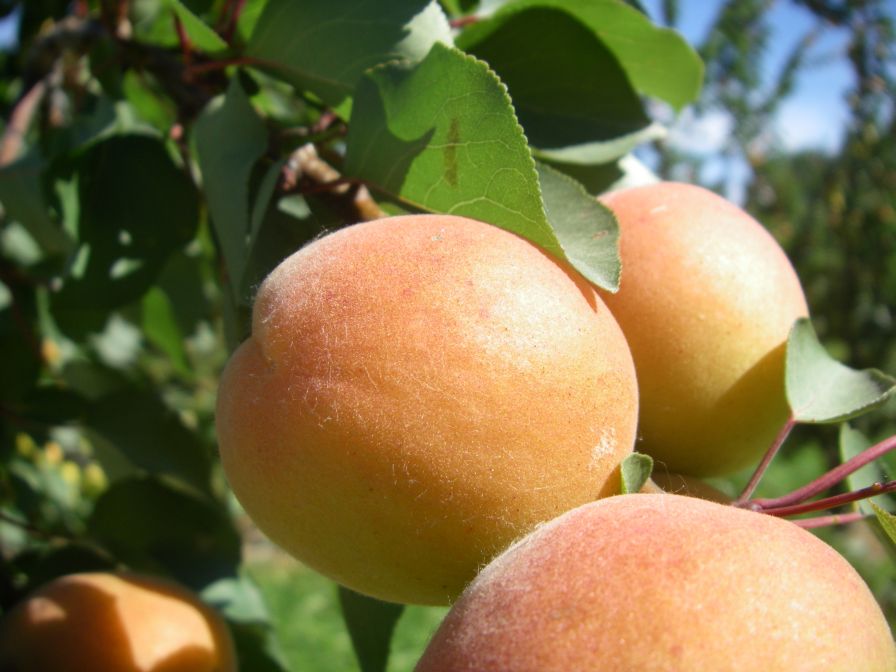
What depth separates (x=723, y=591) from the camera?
410 mm

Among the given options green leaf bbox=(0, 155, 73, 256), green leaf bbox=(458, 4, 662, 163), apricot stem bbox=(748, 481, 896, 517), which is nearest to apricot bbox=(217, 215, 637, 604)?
apricot stem bbox=(748, 481, 896, 517)

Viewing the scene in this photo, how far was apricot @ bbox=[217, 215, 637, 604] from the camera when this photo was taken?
497 mm

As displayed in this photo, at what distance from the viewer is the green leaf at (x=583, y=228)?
559 mm

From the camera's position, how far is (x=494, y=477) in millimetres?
501

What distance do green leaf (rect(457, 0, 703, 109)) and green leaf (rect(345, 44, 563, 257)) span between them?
21cm

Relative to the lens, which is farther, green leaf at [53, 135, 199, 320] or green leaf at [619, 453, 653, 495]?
green leaf at [53, 135, 199, 320]

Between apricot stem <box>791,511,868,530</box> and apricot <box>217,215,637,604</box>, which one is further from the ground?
apricot <box>217,215,637,604</box>

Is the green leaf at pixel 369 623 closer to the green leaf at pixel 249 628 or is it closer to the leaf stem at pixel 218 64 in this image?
the green leaf at pixel 249 628

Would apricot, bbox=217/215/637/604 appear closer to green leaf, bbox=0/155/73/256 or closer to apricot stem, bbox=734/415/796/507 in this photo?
apricot stem, bbox=734/415/796/507

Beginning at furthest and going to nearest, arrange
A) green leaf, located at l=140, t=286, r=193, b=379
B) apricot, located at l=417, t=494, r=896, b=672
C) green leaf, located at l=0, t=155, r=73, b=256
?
green leaf, located at l=140, t=286, r=193, b=379, green leaf, located at l=0, t=155, r=73, b=256, apricot, located at l=417, t=494, r=896, b=672

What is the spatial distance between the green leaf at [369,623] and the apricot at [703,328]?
0.28 metres

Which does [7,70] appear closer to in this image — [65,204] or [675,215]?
[65,204]

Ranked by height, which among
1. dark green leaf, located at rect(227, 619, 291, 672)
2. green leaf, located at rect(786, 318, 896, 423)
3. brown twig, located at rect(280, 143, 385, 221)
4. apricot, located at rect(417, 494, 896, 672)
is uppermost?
brown twig, located at rect(280, 143, 385, 221)

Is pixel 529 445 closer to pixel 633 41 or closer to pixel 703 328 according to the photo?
pixel 703 328
